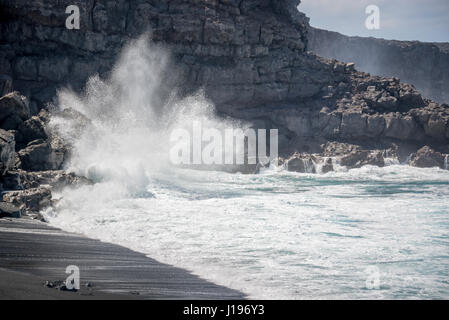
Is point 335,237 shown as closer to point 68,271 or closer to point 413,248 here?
point 413,248

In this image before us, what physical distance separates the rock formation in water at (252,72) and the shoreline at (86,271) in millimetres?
20757

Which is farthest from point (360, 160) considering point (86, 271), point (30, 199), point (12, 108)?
point (86, 271)

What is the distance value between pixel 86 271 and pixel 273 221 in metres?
6.37

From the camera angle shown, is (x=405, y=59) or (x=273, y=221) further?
(x=405, y=59)

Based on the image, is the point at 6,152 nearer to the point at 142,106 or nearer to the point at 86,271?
the point at 86,271

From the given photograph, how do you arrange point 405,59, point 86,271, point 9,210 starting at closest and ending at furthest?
1. point 86,271
2. point 9,210
3. point 405,59

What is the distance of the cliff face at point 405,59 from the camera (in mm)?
67688

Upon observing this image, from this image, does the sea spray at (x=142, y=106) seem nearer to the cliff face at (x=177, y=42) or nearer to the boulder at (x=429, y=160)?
the cliff face at (x=177, y=42)

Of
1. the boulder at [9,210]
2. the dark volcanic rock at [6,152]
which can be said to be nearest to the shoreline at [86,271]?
the boulder at [9,210]

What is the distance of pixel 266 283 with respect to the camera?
24.0 ft

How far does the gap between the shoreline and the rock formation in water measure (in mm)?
20757

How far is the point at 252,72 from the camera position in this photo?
34344 millimetres

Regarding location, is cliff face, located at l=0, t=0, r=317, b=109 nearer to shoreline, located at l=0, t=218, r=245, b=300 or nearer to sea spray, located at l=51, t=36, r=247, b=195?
sea spray, located at l=51, t=36, r=247, b=195
